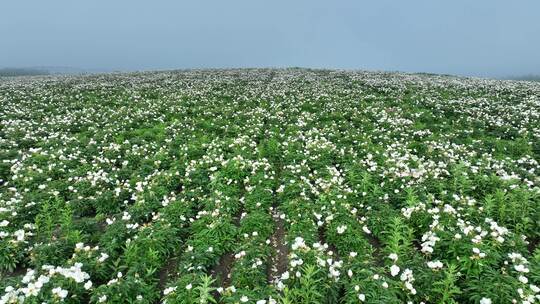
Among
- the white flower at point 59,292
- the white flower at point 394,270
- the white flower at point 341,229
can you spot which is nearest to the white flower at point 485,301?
the white flower at point 394,270

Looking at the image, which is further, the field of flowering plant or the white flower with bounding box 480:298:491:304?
the field of flowering plant

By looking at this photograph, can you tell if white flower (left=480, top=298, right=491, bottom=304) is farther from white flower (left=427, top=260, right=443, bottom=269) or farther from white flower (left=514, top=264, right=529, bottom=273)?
white flower (left=514, top=264, right=529, bottom=273)

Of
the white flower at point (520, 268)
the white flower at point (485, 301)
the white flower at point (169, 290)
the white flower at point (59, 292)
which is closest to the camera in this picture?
the white flower at point (485, 301)

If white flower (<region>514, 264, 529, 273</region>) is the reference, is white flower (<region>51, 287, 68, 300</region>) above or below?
below

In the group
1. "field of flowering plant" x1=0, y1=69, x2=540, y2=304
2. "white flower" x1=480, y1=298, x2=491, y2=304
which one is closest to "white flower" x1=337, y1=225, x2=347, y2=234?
"field of flowering plant" x1=0, y1=69, x2=540, y2=304

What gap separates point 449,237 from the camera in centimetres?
763

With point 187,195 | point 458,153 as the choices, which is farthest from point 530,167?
point 187,195

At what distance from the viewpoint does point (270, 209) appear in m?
10.1

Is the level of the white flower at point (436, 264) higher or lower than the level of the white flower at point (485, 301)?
higher

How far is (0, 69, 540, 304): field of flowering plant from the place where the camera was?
21.4ft

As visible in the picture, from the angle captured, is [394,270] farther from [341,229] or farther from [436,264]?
[341,229]

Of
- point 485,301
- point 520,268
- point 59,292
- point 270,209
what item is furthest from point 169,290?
point 520,268

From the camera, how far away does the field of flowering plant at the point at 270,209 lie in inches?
257

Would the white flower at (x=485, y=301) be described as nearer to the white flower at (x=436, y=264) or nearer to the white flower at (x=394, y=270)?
the white flower at (x=436, y=264)
